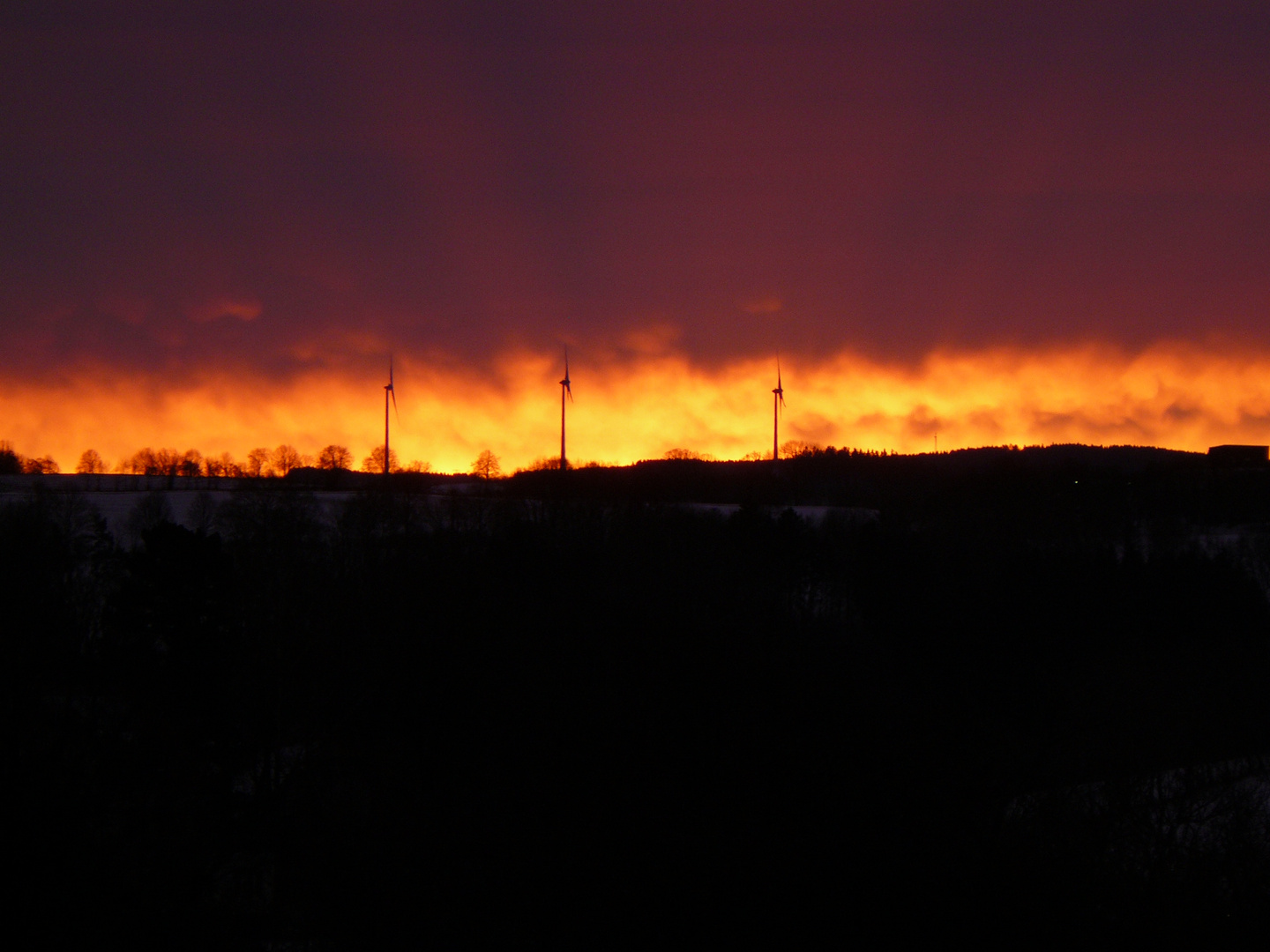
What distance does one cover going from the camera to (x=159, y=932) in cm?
993

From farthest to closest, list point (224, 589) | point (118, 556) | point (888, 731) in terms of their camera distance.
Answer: point (118, 556), point (224, 589), point (888, 731)

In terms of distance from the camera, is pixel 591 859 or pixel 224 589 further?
pixel 224 589

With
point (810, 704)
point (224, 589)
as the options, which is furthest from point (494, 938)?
point (224, 589)

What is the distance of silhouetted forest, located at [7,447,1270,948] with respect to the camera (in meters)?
16.5

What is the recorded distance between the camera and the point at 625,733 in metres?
29.9

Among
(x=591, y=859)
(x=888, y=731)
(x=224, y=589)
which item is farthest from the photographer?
(x=224, y=589)

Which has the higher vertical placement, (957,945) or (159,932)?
(159,932)

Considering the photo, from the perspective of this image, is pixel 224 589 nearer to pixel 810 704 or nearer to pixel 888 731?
pixel 810 704

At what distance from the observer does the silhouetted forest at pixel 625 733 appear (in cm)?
1653

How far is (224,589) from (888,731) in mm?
24399

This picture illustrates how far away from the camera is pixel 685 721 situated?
2986 centimetres

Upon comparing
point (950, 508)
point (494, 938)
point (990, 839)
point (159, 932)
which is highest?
point (950, 508)

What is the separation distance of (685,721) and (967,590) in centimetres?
3445

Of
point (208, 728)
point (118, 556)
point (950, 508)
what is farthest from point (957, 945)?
point (950, 508)
